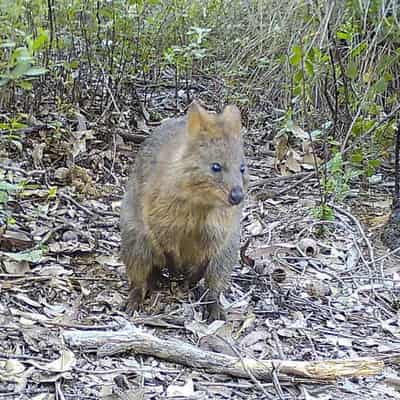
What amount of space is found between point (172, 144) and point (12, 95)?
1.96 meters

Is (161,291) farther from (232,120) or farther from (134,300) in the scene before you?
(232,120)

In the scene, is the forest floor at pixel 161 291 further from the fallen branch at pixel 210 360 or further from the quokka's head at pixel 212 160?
the quokka's head at pixel 212 160

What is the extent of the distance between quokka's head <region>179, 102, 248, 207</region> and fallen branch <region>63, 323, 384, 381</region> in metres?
0.73

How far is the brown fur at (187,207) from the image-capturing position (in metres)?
4.07

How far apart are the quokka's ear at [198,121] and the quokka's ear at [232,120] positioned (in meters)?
0.08

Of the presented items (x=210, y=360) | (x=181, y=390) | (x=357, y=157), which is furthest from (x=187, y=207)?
(x=357, y=157)

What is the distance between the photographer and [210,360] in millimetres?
3625

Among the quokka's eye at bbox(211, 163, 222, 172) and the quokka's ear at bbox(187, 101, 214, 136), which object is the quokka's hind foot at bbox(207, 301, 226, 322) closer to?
the quokka's eye at bbox(211, 163, 222, 172)

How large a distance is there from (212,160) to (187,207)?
0.89 feet

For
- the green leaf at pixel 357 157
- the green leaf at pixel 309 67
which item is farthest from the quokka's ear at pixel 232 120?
the green leaf at pixel 357 157

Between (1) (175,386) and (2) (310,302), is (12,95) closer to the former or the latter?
(2) (310,302)

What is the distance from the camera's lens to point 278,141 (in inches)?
263

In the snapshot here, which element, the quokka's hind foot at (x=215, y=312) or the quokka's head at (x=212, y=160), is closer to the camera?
the quokka's head at (x=212, y=160)

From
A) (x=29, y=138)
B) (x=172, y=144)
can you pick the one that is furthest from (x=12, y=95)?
(x=172, y=144)
